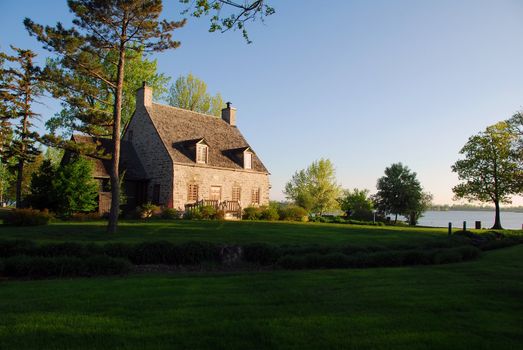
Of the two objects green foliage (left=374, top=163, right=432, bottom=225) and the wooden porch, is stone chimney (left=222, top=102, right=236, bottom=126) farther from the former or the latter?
green foliage (left=374, top=163, right=432, bottom=225)

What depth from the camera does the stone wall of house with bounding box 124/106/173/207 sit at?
2773 cm

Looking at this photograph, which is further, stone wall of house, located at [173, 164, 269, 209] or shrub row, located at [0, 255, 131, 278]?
stone wall of house, located at [173, 164, 269, 209]

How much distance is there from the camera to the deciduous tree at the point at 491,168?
37.5 meters

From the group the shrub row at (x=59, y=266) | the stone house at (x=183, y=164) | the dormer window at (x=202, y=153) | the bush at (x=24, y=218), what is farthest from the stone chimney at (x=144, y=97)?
the shrub row at (x=59, y=266)

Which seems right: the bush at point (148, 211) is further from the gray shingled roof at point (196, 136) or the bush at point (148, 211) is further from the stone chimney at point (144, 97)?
the stone chimney at point (144, 97)

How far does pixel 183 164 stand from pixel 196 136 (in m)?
4.42

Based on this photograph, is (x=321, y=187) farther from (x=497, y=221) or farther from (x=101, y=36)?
(x=101, y=36)

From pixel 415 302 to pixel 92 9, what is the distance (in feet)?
58.8

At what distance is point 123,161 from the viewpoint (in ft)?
95.4

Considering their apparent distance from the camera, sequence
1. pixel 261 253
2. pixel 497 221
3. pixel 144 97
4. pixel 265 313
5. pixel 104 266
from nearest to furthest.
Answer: pixel 265 313, pixel 104 266, pixel 261 253, pixel 144 97, pixel 497 221

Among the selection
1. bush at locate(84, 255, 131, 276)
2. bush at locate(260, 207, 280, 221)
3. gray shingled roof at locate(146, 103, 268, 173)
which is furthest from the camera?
bush at locate(260, 207, 280, 221)

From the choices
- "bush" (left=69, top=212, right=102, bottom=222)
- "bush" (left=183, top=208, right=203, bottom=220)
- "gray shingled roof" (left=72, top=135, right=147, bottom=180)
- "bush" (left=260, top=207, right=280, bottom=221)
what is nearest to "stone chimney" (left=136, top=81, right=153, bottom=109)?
"gray shingled roof" (left=72, top=135, right=147, bottom=180)

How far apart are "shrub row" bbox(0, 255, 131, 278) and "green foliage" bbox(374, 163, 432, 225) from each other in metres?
40.9

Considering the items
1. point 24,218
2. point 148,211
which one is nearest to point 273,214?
point 148,211
